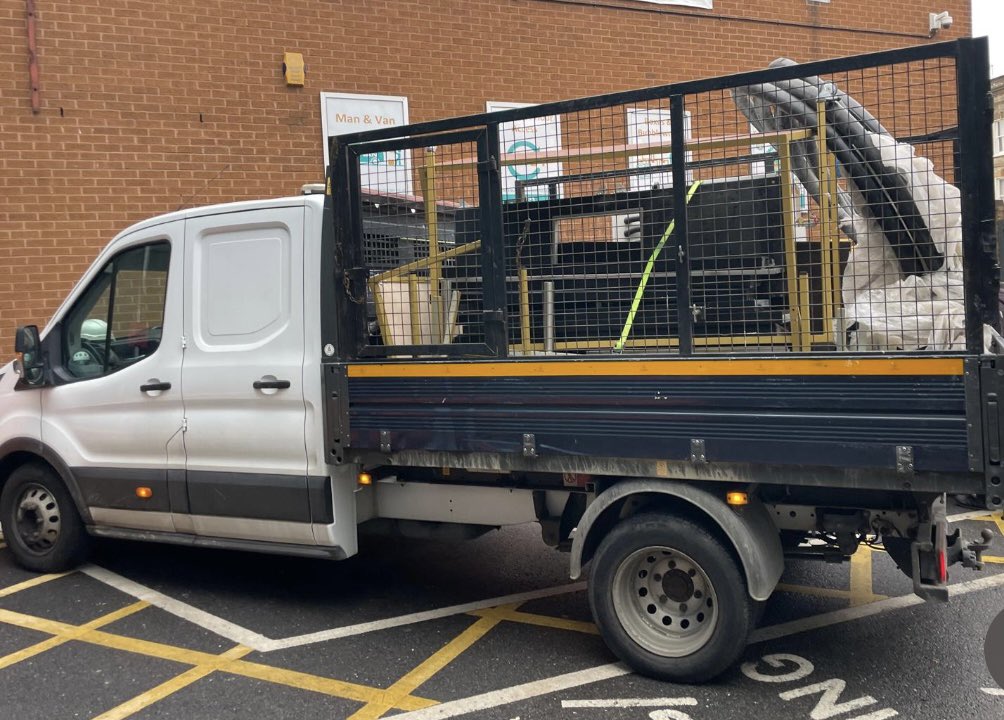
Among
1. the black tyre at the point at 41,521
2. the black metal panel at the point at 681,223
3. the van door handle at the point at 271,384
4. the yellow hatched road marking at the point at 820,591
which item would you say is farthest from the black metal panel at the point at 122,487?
the yellow hatched road marking at the point at 820,591

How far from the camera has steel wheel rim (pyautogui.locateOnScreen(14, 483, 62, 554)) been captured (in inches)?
219

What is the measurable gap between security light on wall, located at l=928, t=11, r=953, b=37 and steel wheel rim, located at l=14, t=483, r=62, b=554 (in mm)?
12053

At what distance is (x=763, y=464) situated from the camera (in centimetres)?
358

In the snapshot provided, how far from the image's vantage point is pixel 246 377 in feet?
15.5

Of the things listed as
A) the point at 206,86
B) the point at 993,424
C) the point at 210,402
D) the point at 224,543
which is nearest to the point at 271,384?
the point at 210,402

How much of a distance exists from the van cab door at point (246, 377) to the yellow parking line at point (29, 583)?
49.4 inches

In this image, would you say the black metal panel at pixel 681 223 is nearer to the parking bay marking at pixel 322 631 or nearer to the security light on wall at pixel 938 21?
the parking bay marking at pixel 322 631

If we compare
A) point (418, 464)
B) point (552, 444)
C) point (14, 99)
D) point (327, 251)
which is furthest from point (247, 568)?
point (14, 99)

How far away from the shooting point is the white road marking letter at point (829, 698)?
3.63m

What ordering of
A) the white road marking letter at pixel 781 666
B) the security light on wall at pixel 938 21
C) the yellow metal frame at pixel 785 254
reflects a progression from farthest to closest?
the security light on wall at pixel 938 21 → the white road marking letter at pixel 781 666 → the yellow metal frame at pixel 785 254

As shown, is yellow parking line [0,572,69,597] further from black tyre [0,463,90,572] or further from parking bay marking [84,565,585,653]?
parking bay marking [84,565,585,653]

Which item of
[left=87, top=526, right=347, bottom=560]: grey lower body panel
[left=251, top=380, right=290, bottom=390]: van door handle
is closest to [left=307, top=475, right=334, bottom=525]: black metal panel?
[left=87, top=526, right=347, bottom=560]: grey lower body panel

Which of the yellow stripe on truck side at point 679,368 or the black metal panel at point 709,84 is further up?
the black metal panel at point 709,84

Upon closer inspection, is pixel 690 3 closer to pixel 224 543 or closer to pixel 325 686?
pixel 224 543
